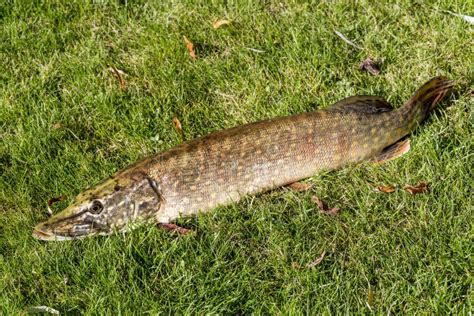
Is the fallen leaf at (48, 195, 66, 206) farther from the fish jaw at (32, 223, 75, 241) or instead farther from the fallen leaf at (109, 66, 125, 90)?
the fallen leaf at (109, 66, 125, 90)

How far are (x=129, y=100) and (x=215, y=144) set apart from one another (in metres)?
1.46

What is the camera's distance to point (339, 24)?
699 centimetres

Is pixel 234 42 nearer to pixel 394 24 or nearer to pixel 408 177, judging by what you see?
pixel 394 24

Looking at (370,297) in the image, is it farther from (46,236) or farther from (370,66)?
(370,66)

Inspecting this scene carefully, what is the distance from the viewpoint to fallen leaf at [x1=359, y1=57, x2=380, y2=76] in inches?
254

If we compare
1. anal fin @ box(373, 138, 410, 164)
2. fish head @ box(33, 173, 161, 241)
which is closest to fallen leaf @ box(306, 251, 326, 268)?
anal fin @ box(373, 138, 410, 164)

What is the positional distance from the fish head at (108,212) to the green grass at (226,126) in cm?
9

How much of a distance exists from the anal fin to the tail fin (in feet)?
0.79

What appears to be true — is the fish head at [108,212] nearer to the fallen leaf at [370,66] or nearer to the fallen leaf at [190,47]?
the fallen leaf at [190,47]

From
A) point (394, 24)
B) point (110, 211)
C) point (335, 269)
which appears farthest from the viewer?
point (394, 24)

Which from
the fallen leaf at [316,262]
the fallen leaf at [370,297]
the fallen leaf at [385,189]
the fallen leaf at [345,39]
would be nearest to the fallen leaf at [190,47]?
the fallen leaf at [345,39]

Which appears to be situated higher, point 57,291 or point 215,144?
point 215,144

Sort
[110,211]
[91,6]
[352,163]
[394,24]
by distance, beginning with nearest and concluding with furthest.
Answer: [110,211] < [352,163] < [394,24] < [91,6]

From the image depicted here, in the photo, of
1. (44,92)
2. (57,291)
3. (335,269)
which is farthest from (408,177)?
(44,92)
